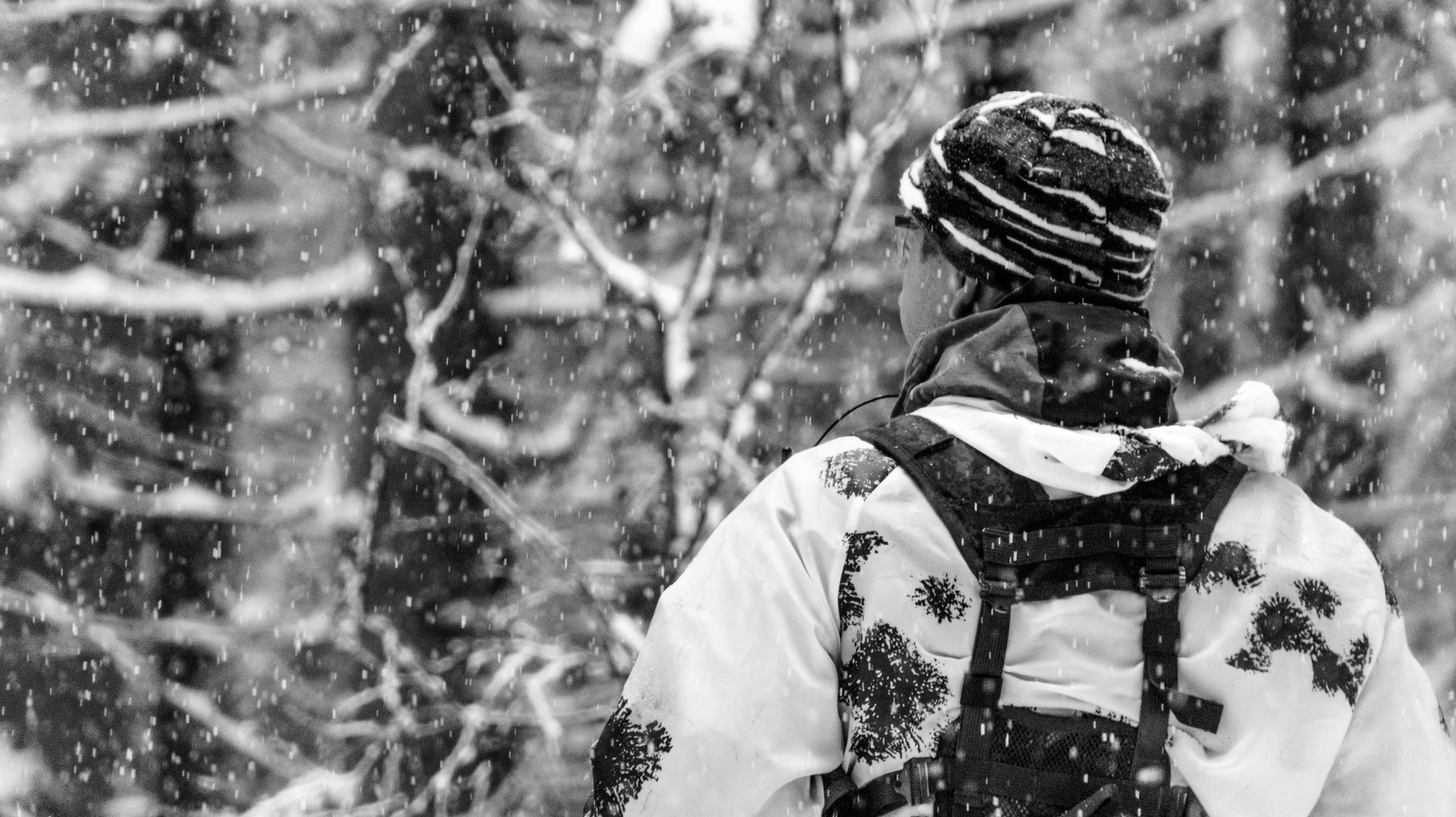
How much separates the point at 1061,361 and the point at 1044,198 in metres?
0.17

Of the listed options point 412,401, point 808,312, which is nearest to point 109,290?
point 412,401

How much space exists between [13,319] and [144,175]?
3.14 ft

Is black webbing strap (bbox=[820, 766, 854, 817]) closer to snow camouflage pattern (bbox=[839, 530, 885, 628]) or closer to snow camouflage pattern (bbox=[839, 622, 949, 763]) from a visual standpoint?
snow camouflage pattern (bbox=[839, 622, 949, 763])

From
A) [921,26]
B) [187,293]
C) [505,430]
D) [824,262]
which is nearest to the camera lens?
[824,262]

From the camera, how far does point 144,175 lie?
5.81 metres

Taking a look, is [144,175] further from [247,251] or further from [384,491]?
[384,491]

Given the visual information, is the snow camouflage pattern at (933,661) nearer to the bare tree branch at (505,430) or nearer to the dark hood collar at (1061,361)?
the dark hood collar at (1061,361)

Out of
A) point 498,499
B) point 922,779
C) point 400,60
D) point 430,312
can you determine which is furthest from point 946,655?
point 400,60

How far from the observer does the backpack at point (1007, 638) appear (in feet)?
3.57

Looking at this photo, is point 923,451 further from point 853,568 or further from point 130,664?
point 130,664

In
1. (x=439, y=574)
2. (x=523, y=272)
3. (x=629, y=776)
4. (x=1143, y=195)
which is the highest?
(x=523, y=272)

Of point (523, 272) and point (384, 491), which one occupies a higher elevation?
point (523, 272)

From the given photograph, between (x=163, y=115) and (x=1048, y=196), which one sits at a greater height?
(x=163, y=115)

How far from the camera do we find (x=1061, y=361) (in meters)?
1.14
